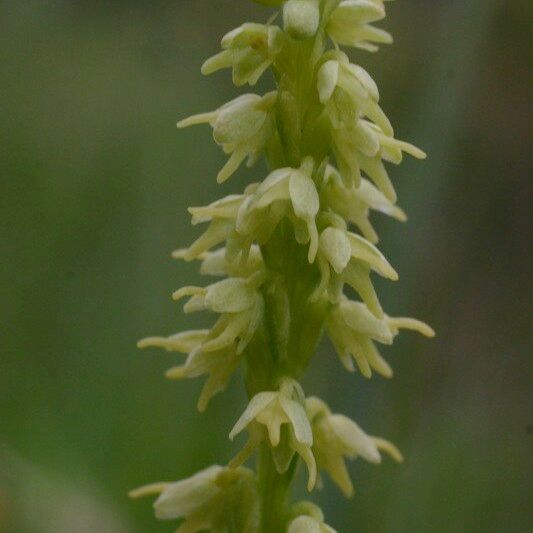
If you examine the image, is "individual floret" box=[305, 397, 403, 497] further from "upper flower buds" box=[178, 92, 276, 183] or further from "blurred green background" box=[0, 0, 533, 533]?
"blurred green background" box=[0, 0, 533, 533]

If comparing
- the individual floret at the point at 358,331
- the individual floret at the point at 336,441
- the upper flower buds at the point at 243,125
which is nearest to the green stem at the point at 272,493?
the individual floret at the point at 336,441

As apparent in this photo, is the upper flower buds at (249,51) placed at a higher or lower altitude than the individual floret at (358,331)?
higher

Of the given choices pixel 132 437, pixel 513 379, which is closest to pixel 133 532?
pixel 132 437

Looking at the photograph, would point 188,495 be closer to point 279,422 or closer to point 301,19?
point 279,422

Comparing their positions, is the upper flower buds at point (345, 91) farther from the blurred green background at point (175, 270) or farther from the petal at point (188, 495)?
the blurred green background at point (175, 270)

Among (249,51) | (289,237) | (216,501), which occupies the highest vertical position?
(249,51)

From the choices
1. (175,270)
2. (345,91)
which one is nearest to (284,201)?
(345,91)

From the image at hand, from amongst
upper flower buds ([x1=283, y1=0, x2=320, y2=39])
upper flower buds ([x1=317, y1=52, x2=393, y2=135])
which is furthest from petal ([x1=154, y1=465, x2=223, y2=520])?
upper flower buds ([x1=283, y1=0, x2=320, y2=39])
